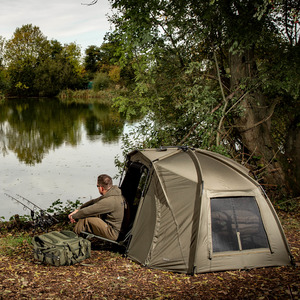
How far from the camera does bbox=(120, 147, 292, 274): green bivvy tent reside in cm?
553

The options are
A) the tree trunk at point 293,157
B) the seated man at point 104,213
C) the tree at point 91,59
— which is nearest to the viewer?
the seated man at point 104,213

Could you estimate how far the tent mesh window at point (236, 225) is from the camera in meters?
5.61

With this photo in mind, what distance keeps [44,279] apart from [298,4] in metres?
8.47

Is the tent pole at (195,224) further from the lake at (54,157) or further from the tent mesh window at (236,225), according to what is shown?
the lake at (54,157)

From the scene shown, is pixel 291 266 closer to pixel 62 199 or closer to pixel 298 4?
pixel 298 4

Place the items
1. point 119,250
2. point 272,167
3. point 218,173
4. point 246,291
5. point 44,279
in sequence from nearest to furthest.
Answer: point 246,291 < point 44,279 < point 218,173 < point 119,250 < point 272,167

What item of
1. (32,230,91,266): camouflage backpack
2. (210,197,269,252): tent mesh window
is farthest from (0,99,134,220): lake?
(210,197,269,252): tent mesh window

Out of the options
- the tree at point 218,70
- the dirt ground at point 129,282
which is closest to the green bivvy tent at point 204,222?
the dirt ground at point 129,282

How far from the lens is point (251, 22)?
927 centimetres

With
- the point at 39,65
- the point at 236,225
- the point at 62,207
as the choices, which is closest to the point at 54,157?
the point at 62,207

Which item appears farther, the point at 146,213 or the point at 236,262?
the point at 146,213

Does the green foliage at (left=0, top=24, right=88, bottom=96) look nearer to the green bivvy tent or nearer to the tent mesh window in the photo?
the green bivvy tent

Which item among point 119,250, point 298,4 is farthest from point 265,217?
point 298,4

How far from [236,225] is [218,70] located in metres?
5.26
